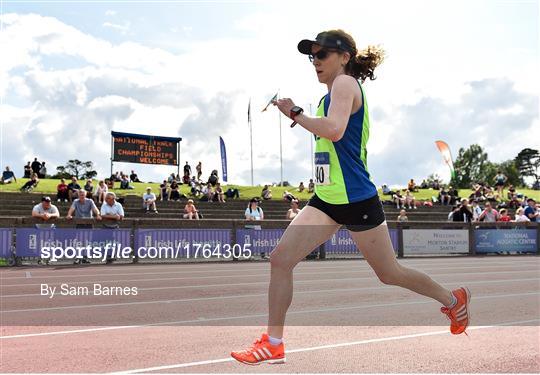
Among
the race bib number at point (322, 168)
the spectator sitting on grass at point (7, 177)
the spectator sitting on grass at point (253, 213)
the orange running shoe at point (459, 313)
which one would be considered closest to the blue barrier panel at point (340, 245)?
the spectator sitting on grass at point (253, 213)

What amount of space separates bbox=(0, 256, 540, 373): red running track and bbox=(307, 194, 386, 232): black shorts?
181cm

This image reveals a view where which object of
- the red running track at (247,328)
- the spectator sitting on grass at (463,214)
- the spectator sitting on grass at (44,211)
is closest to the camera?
the red running track at (247,328)

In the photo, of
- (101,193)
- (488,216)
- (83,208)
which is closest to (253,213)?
(83,208)

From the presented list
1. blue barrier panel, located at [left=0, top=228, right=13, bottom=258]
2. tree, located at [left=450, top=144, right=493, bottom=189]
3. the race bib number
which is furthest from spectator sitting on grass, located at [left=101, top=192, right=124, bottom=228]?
tree, located at [left=450, top=144, right=493, bottom=189]

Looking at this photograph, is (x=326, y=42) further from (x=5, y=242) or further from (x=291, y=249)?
(x=5, y=242)

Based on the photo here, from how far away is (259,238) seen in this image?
21.2 metres

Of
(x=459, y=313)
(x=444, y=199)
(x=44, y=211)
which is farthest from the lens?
(x=444, y=199)

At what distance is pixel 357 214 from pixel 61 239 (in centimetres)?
1513

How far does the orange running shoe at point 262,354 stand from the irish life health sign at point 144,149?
3667 centimetres

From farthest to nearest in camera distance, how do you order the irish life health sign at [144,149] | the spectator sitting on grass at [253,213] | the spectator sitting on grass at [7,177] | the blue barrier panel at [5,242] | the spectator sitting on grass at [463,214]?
the irish life health sign at [144,149], the spectator sitting on grass at [7,177], the spectator sitting on grass at [463,214], the spectator sitting on grass at [253,213], the blue barrier panel at [5,242]

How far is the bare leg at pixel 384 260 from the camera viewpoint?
13.5 ft

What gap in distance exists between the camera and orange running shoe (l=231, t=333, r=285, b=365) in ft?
13.1

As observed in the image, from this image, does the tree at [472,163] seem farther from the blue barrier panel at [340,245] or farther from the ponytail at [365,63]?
the ponytail at [365,63]

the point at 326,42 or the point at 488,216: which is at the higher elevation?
the point at 326,42
